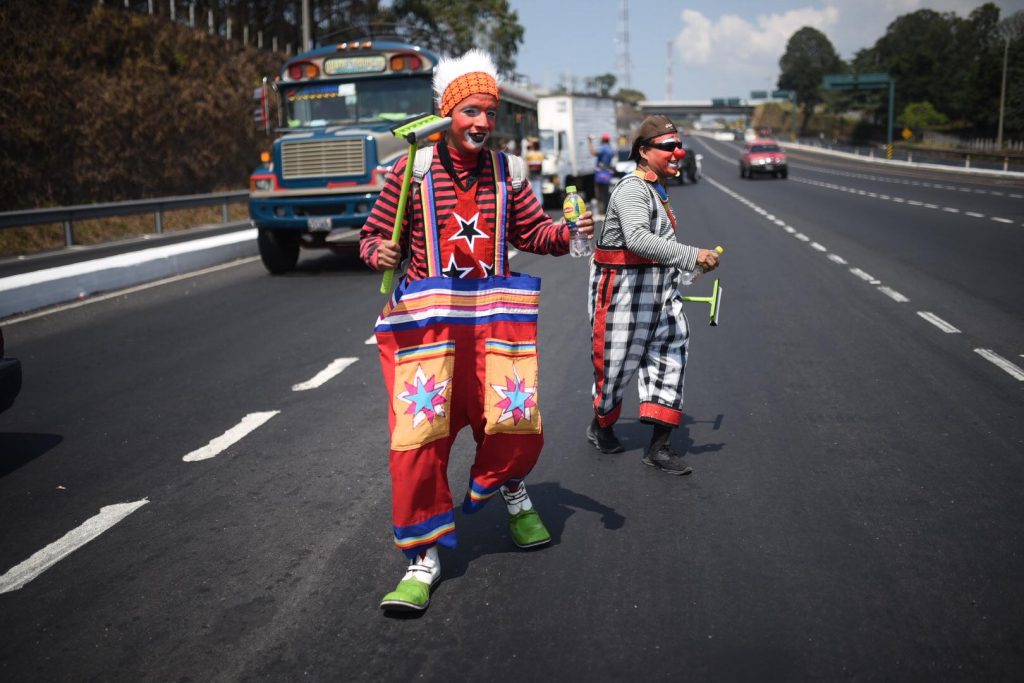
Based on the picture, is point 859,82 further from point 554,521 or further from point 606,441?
point 554,521

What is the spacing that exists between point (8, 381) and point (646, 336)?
354cm

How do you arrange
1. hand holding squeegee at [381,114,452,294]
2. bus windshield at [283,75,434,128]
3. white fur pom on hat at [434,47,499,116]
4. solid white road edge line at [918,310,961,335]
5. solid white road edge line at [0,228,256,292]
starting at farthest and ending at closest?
1. bus windshield at [283,75,434,128]
2. solid white road edge line at [0,228,256,292]
3. solid white road edge line at [918,310,961,335]
4. white fur pom on hat at [434,47,499,116]
5. hand holding squeegee at [381,114,452,294]

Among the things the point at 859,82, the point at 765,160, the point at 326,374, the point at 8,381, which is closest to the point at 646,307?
the point at 326,374

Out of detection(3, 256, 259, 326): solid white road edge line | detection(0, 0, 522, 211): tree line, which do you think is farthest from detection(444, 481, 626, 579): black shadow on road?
detection(0, 0, 522, 211): tree line

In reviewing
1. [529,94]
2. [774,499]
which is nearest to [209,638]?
[774,499]

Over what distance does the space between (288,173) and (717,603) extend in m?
11.7

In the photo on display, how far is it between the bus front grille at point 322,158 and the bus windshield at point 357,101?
0.87 meters

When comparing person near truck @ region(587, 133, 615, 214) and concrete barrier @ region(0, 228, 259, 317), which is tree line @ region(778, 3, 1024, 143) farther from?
concrete barrier @ region(0, 228, 259, 317)

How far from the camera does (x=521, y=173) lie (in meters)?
Result: 4.04

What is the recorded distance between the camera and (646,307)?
207 inches

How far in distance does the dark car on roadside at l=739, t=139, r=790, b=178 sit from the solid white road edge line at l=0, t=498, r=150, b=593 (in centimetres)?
4496

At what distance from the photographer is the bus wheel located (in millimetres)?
14671

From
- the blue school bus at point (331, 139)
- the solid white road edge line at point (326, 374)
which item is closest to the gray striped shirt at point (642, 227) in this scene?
the solid white road edge line at point (326, 374)

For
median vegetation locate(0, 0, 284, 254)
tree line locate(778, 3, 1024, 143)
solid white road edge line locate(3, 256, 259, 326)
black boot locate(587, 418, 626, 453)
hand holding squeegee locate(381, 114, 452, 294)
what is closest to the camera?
hand holding squeegee locate(381, 114, 452, 294)
